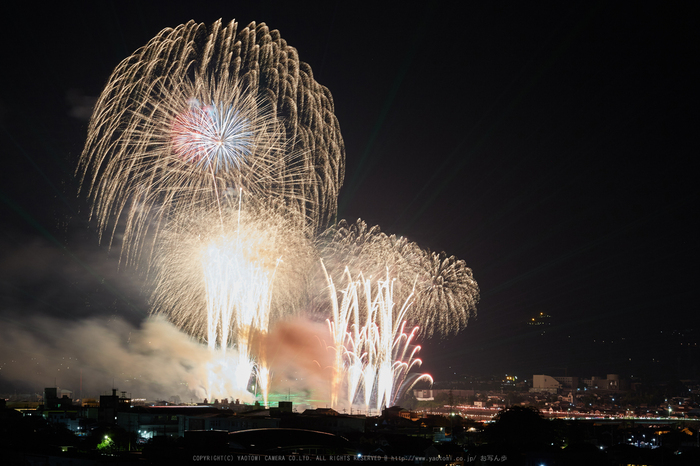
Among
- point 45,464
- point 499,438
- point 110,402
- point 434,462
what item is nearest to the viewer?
point 45,464

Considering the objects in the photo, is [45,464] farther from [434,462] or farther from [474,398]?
[474,398]

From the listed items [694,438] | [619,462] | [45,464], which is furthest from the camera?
[694,438]

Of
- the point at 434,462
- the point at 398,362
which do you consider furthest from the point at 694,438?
the point at 434,462

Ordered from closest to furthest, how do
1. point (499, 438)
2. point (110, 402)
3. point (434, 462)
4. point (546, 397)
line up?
point (434, 462) < point (499, 438) < point (110, 402) < point (546, 397)

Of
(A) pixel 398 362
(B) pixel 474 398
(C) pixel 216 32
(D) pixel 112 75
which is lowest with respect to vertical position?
(B) pixel 474 398

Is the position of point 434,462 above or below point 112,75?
below

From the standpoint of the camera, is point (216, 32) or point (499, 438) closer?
point (216, 32)

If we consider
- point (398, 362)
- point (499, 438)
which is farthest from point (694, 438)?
point (398, 362)

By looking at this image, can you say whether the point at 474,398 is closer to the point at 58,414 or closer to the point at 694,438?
the point at 694,438

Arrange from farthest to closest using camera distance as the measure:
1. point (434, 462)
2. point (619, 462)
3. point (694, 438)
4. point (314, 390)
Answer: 1. point (314, 390)
2. point (694, 438)
3. point (619, 462)
4. point (434, 462)
